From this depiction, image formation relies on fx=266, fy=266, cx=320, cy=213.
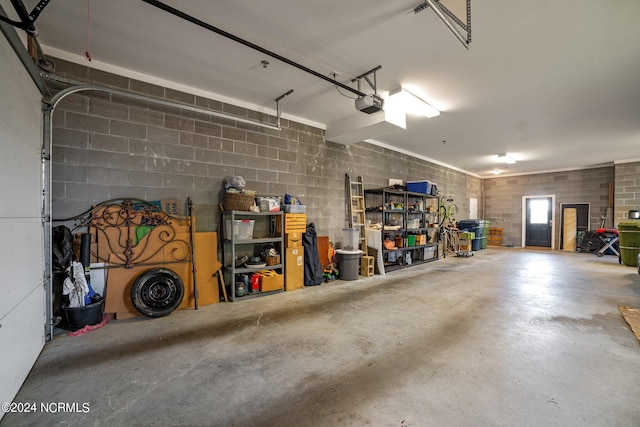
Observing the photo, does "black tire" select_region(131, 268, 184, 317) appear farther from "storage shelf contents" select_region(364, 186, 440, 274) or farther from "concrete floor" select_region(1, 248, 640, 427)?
"storage shelf contents" select_region(364, 186, 440, 274)

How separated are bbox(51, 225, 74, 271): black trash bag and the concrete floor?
79 centimetres

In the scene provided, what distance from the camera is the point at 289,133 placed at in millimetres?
5164

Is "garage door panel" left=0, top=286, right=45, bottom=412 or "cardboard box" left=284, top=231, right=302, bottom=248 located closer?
"garage door panel" left=0, top=286, right=45, bottom=412

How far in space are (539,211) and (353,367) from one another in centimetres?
1275

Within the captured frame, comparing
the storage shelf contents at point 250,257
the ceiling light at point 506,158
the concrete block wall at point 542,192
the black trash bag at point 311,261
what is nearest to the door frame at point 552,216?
the concrete block wall at point 542,192

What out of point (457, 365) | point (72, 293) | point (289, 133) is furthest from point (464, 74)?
point (72, 293)

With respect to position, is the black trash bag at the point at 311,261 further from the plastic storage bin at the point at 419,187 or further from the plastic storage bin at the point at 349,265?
the plastic storage bin at the point at 419,187

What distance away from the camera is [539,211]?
11.2 metres

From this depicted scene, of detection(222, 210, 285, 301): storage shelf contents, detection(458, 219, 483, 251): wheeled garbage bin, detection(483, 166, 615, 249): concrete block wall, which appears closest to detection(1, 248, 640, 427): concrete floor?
detection(222, 210, 285, 301): storage shelf contents

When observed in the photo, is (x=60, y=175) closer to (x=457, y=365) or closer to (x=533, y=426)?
(x=457, y=365)

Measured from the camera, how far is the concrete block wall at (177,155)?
3211 millimetres

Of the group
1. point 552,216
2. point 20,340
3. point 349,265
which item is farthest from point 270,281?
point 552,216

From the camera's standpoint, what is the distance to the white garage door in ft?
5.77

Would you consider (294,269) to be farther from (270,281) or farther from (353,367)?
(353,367)
